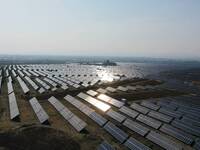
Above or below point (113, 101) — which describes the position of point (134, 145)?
below

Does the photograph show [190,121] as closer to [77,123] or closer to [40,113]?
[77,123]

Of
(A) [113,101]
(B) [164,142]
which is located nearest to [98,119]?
(B) [164,142]

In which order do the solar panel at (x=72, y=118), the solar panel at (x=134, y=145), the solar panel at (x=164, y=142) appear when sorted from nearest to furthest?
the solar panel at (x=134, y=145) → the solar panel at (x=164, y=142) → the solar panel at (x=72, y=118)

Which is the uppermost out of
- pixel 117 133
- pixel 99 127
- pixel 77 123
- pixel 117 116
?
pixel 77 123

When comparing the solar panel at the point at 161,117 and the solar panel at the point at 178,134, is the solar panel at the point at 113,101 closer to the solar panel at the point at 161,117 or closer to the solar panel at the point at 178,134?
the solar panel at the point at 161,117

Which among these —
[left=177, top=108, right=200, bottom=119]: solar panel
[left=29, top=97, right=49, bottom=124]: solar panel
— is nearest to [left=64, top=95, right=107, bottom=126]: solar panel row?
[left=29, top=97, right=49, bottom=124]: solar panel

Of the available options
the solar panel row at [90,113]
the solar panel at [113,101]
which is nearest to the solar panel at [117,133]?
the solar panel row at [90,113]
